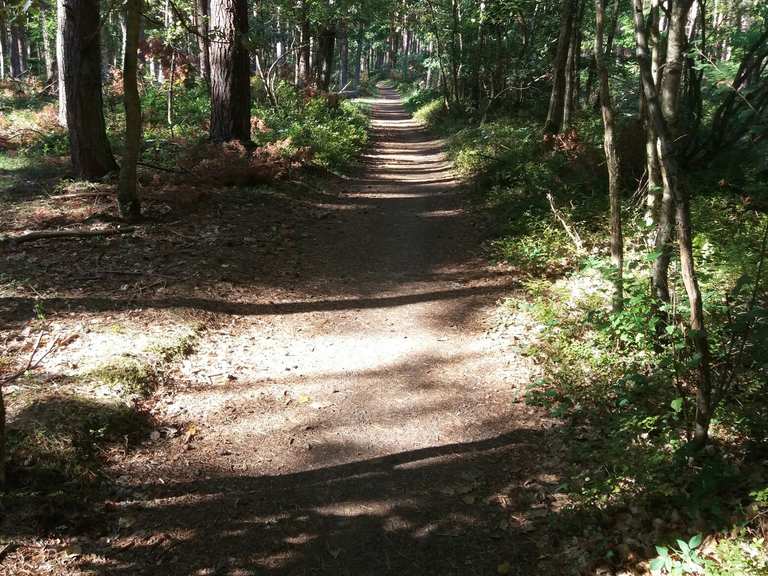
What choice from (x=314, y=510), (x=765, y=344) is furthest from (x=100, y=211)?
(x=765, y=344)

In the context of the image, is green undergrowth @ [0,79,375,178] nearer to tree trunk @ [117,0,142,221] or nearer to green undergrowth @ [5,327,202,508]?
tree trunk @ [117,0,142,221]

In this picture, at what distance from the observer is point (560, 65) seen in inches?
565

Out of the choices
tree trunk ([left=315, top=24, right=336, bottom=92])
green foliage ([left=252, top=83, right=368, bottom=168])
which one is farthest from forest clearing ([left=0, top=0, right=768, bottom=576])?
tree trunk ([left=315, top=24, right=336, bottom=92])

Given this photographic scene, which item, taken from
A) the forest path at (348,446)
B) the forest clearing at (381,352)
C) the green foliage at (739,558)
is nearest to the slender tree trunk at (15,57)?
the forest clearing at (381,352)

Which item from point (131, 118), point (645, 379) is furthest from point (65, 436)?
point (131, 118)

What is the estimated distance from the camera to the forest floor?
3.63 m

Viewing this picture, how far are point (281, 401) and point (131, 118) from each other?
524cm

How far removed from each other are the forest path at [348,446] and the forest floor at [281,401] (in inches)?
0.7

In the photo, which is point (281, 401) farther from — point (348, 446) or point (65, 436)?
point (65, 436)

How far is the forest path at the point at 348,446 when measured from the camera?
11.9 ft

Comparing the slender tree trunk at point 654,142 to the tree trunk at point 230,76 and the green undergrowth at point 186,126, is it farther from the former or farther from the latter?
the green undergrowth at point 186,126

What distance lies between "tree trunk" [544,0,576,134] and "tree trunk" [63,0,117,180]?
9.66 m

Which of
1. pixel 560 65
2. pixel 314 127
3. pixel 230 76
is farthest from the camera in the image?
pixel 314 127

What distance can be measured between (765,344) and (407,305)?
4.31 meters
